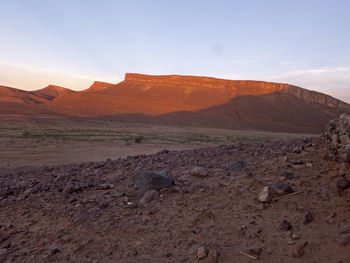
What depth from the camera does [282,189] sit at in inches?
148

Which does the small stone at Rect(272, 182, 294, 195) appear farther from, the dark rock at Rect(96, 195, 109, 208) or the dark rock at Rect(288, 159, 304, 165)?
the dark rock at Rect(96, 195, 109, 208)

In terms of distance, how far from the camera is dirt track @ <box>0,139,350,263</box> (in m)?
2.96

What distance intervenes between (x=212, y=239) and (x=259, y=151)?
319 cm

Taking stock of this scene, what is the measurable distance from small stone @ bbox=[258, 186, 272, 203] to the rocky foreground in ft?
0.06

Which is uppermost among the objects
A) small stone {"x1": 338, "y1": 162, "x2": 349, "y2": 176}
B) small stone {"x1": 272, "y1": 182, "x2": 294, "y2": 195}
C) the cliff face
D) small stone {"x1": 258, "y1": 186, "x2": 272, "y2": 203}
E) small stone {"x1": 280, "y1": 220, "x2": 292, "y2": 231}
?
the cliff face

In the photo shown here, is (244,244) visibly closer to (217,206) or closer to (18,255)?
(217,206)

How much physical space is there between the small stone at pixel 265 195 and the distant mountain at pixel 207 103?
187 feet

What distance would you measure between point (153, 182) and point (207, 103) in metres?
77.3

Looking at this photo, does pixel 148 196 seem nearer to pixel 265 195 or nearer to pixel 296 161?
pixel 265 195

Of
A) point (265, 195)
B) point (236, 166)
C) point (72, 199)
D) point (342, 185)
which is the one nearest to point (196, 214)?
point (265, 195)

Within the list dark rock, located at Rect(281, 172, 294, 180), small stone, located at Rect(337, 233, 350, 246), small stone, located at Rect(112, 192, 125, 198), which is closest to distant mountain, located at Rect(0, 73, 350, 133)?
A: small stone, located at Rect(112, 192, 125, 198)

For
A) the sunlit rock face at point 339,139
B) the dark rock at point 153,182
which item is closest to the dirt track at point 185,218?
the dark rock at point 153,182

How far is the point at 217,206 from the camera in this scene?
12.3ft

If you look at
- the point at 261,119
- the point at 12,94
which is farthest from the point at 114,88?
the point at 261,119
